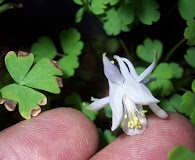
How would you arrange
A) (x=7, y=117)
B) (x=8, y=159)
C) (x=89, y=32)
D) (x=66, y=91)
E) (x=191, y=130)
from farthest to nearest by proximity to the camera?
(x=89, y=32)
(x=66, y=91)
(x=7, y=117)
(x=191, y=130)
(x=8, y=159)

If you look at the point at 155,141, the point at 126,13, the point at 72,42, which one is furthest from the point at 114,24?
the point at 155,141

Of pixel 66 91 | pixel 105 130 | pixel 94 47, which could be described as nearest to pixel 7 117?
pixel 66 91

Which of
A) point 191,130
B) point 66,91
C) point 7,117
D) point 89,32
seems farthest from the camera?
point 89,32

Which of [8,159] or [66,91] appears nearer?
[8,159]

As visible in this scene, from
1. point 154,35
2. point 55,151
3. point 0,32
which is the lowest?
point 55,151

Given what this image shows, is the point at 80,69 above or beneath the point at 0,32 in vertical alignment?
beneath

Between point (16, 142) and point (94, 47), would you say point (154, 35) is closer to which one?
point (94, 47)

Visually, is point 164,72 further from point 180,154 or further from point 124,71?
point 180,154

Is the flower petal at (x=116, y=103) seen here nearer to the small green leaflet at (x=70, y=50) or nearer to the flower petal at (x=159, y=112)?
the flower petal at (x=159, y=112)
